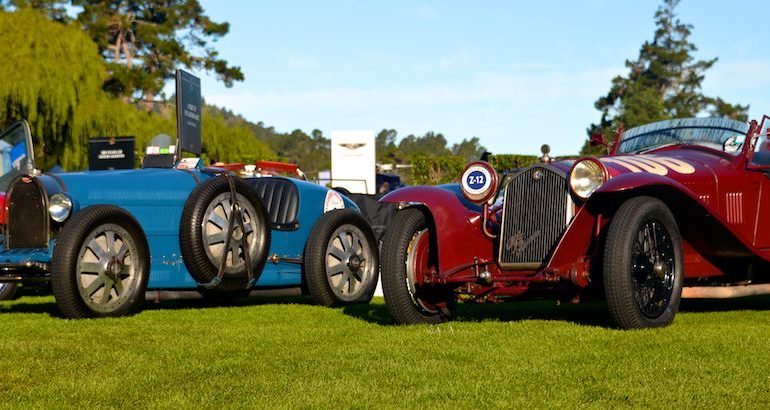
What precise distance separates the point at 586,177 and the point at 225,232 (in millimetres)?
3245

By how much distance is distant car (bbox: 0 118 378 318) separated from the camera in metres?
8.17

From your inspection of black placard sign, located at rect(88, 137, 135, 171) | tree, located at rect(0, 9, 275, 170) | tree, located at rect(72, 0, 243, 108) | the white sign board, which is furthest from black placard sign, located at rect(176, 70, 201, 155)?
tree, located at rect(72, 0, 243, 108)

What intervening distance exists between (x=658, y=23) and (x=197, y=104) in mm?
77344

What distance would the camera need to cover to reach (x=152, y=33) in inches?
2143

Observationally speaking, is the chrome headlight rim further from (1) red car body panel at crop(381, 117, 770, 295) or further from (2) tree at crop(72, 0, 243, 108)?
(2) tree at crop(72, 0, 243, 108)

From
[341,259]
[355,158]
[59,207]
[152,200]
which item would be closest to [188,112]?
[152,200]

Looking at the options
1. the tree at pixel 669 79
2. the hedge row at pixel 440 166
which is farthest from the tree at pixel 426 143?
the hedge row at pixel 440 166

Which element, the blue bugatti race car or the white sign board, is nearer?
the blue bugatti race car

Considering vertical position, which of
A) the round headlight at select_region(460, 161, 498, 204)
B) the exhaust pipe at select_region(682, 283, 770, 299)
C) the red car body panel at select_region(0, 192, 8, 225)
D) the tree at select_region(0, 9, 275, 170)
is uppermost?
the tree at select_region(0, 9, 275, 170)

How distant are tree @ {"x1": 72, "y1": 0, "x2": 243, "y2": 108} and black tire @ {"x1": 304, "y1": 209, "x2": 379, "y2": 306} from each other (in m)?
43.2

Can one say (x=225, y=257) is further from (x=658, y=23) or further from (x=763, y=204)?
(x=658, y=23)

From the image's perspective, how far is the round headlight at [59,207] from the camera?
27.9 feet

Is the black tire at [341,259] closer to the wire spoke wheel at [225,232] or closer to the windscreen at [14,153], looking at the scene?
the wire spoke wheel at [225,232]

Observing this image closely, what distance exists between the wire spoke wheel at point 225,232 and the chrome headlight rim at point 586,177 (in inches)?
123
